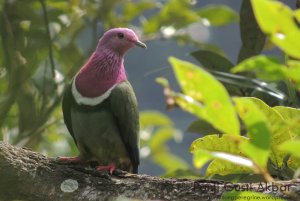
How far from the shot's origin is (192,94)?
60cm

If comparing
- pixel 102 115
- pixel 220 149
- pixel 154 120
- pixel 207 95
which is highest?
pixel 207 95

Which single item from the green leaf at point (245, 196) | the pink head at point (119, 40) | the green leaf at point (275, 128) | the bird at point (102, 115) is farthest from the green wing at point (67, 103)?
the green leaf at point (245, 196)

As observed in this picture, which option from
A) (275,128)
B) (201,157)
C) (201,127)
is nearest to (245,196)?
(201,157)

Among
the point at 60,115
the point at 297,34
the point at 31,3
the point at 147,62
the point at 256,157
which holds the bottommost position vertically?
the point at 147,62

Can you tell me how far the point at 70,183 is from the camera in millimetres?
1505

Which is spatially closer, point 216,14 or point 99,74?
point 99,74

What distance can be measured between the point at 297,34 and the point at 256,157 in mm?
119

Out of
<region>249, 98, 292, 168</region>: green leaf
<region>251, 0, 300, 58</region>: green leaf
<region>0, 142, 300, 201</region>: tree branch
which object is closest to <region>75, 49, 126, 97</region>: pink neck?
<region>0, 142, 300, 201</region>: tree branch

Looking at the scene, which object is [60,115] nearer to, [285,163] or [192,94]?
[285,163]

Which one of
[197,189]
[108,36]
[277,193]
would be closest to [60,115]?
[108,36]

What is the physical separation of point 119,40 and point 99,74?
0.21 metres

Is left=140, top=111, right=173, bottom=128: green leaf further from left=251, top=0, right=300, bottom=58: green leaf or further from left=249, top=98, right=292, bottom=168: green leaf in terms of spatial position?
left=251, top=0, right=300, bottom=58: green leaf

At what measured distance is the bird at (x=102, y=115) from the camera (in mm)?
2209

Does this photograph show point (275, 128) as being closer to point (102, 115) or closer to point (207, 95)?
point (207, 95)
